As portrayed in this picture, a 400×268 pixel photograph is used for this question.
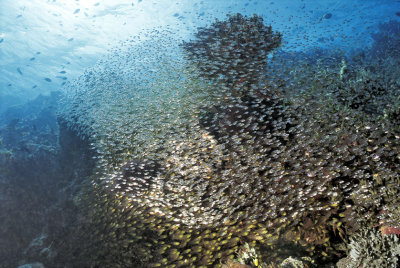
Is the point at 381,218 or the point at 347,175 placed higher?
the point at 347,175

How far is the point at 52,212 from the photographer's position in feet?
37.8

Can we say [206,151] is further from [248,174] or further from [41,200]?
[41,200]

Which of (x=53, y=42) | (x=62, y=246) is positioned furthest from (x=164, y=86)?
(x=53, y=42)

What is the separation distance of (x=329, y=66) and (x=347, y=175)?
18.5 ft

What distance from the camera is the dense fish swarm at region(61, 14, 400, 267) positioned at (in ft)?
18.0

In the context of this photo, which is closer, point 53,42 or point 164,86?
point 164,86

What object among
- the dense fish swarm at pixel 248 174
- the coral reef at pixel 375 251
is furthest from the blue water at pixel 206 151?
the coral reef at pixel 375 251

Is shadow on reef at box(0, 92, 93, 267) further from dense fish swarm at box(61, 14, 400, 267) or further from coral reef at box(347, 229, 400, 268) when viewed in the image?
coral reef at box(347, 229, 400, 268)

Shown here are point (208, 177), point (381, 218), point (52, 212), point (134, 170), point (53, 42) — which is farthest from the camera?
point (53, 42)

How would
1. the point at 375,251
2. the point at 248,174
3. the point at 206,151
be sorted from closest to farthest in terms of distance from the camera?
the point at 375,251 → the point at 248,174 → the point at 206,151

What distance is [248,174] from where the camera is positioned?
6.48 metres

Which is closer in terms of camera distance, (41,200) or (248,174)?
(248,174)

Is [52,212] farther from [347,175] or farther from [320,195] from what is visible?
[347,175]

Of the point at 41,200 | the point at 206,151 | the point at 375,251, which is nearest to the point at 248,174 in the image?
the point at 206,151
